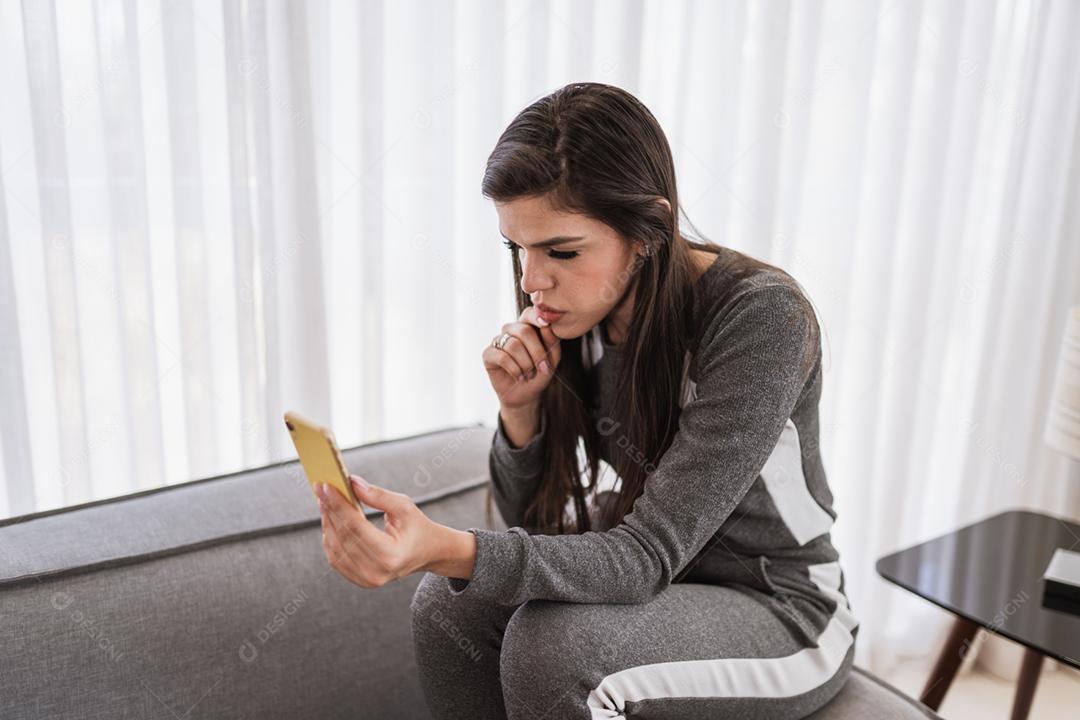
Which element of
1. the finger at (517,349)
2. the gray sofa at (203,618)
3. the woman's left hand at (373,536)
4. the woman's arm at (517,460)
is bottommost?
the gray sofa at (203,618)

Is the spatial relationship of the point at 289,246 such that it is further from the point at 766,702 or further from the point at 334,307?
the point at 766,702

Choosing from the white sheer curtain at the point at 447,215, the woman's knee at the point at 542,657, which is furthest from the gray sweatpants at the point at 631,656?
the white sheer curtain at the point at 447,215

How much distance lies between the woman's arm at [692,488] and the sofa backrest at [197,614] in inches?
10.3

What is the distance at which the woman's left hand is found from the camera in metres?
0.92

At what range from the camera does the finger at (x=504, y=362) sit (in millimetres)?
1237

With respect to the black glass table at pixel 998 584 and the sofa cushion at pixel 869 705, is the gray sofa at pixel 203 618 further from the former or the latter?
the black glass table at pixel 998 584

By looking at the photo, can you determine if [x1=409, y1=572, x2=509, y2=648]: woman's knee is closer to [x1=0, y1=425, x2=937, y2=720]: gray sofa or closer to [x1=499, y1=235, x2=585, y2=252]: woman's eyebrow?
[x1=0, y1=425, x2=937, y2=720]: gray sofa

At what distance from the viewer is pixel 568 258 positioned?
108 cm

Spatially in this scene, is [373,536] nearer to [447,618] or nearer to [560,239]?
[447,618]

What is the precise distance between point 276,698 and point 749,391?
66 centimetres

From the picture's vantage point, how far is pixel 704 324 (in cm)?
114

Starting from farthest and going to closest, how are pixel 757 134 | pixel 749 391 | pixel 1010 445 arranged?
pixel 1010 445 < pixel 757 134 < pixel 749 391

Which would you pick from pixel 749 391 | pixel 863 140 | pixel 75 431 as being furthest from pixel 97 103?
pixel 863 140

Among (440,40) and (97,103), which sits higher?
(440,40)
